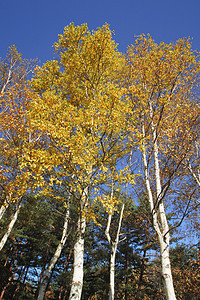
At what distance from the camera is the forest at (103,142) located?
410 centimetres

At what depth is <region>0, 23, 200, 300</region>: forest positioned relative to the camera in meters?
4.10

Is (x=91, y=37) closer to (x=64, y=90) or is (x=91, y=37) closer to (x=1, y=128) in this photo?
(x=64, y=90)

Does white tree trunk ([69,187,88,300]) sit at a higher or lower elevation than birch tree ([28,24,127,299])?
lower

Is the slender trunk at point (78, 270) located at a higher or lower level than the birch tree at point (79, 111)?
lower

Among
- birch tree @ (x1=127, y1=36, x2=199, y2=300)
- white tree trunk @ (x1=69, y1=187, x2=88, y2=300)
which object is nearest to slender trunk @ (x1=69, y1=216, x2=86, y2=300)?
white tree trunk @ (x1=69, y1=187, x2=88, y2=300)

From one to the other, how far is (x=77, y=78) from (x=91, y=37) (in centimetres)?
142

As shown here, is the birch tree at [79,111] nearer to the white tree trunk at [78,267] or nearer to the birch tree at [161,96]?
the white tree trunk at [78,267]

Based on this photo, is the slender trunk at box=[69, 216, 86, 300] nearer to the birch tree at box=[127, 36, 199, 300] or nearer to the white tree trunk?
the white tree trunk

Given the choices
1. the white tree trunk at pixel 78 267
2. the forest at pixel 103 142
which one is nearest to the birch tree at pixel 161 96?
the forest at pixel 103 142

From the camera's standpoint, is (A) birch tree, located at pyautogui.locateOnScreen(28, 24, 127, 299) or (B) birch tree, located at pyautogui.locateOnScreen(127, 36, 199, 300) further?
(B) birch tree, located at pyautogui.locateOnScreen(127, 36, 199, 300)

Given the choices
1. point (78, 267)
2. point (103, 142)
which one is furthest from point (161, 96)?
point (78, 267)

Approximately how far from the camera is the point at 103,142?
4.94 meters

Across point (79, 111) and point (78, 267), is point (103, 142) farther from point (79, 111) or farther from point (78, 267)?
point (78, 267)

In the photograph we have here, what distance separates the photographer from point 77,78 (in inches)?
259
